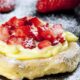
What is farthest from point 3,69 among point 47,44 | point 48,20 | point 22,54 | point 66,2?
point 66,2

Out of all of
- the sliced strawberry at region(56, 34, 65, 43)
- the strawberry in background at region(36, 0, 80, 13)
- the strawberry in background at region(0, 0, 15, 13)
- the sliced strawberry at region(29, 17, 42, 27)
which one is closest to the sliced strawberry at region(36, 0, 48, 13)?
the strawberry in background at region(36, 0, 80, 13)

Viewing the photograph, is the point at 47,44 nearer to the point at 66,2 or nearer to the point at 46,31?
the point at 46,31

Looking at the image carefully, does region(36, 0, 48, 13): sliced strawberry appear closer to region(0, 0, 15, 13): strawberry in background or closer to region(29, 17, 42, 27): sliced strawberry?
region(0, 0, 15, 13): strawberry in background

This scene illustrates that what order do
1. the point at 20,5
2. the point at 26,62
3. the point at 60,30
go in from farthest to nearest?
the point at 20,5 → the point at 60,30 → the point at 26,62

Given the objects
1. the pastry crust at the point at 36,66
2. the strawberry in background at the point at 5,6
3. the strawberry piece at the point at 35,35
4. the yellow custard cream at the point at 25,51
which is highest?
the strawberry piece at the point at 35,35

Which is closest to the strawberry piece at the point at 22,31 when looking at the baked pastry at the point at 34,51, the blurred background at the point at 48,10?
the baked pastry at the point at 34,51

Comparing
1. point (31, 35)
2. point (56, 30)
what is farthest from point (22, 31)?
point (56, 30)

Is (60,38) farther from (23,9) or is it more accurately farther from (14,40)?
(23,9)

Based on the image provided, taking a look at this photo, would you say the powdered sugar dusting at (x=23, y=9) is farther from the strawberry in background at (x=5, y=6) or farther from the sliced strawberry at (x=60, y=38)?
the sliced strawberry at (x=60, y=38)
